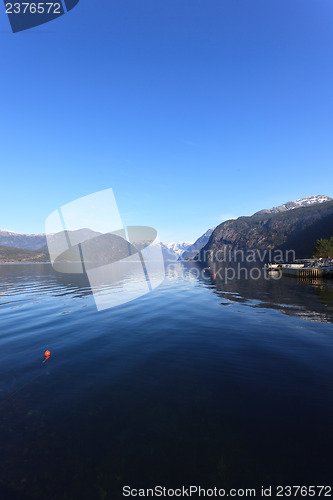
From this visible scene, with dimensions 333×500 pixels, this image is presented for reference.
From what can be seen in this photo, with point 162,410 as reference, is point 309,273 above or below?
below

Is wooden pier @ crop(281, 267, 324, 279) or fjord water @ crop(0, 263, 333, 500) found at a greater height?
fjord water @ crop(0, 263, 333, 500)

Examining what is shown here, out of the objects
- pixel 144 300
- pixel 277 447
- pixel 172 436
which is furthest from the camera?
pixel 144 300

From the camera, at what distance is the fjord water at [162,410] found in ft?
21.2

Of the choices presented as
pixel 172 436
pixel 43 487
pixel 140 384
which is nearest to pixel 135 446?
pixel 172 436

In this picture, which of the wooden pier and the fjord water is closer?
the fjord water

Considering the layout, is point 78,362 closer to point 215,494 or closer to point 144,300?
point 215,494

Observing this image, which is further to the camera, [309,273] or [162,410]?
[309,273]

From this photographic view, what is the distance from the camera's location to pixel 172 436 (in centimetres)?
786

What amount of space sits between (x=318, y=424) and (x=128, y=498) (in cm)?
777

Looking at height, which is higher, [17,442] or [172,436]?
[17,442]

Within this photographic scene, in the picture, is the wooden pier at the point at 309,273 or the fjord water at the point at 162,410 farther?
the wooden pier at the point at 309,273

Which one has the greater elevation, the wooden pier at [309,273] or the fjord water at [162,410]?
the fjord water at [162,410]

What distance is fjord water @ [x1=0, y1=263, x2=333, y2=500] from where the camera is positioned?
21.2 feet

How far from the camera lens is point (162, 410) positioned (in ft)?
Answer: 30.5
